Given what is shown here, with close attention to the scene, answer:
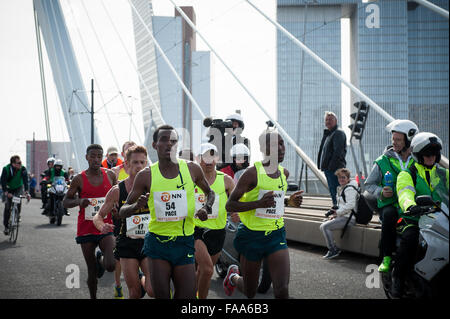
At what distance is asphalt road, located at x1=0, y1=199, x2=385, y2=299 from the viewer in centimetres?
663

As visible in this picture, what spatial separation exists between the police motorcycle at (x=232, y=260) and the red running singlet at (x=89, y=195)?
1.52 metres

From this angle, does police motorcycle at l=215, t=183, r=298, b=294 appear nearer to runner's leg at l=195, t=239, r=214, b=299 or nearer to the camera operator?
runner's leg at l=195, t=239, r=214, b=299

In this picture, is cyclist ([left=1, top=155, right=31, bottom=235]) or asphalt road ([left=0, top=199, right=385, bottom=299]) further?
cyclist ([left=1, top=155, right=31, bottom=235])

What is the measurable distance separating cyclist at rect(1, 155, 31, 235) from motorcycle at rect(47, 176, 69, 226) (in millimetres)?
2819

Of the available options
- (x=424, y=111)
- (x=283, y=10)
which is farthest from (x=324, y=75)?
(x=283, y=10)

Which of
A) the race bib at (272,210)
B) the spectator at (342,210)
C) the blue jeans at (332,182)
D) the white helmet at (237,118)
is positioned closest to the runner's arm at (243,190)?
the race bib at (272,210)

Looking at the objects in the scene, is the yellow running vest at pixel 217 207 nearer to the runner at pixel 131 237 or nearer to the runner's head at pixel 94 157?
the runner at pixel 131 237

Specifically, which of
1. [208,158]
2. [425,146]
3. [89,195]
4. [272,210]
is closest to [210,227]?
[208,158]

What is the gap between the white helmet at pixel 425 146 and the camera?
15.6ft

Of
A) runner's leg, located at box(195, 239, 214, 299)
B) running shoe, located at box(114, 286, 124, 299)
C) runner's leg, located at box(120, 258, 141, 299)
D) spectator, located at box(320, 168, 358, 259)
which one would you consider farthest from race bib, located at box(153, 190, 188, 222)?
spectator, located at box(320, 168, 358, 259)

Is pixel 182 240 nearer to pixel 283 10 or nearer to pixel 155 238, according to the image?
pixel 155 238

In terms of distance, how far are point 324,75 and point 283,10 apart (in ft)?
123

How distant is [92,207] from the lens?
6340mm
